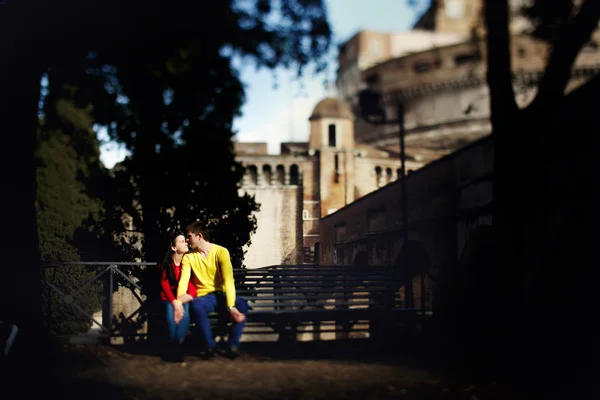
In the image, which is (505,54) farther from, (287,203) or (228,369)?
(287,203)

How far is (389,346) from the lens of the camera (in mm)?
7016

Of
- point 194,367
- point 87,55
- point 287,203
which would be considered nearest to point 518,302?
point 194,367

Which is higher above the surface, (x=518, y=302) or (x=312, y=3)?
(x=312, y=3)

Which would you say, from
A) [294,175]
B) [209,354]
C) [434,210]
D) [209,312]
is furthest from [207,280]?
[294,175]

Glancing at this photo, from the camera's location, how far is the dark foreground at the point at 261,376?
4.69 meters

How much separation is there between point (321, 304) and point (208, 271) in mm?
2227

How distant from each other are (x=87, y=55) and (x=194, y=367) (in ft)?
11.2

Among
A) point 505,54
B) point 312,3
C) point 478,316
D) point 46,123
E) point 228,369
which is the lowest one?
point 228,369

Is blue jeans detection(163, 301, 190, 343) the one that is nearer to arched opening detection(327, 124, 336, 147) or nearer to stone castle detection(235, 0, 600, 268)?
stone castle detection(235, 0, 600, 268)

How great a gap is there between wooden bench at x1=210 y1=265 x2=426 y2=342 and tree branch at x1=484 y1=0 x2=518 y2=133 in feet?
8.33

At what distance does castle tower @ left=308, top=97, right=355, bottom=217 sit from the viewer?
95.3ft

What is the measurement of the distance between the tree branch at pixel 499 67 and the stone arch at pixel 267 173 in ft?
60.7

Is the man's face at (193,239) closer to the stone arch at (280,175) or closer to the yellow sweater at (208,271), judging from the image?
the yellow sweater at (208,271)

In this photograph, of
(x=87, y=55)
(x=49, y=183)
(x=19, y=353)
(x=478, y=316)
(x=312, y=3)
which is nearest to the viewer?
(x=19, y=353)
